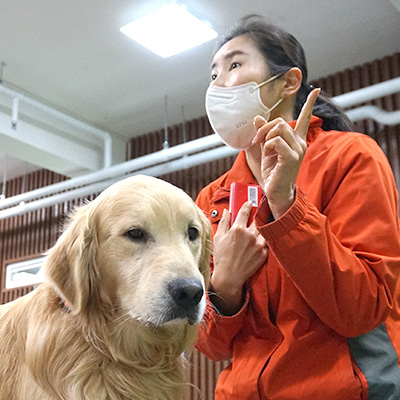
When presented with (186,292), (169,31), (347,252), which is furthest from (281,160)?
(169,31)

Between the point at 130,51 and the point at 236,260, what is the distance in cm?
486

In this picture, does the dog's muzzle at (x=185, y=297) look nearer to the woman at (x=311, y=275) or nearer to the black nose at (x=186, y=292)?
the black nose at (x=186, y=292)

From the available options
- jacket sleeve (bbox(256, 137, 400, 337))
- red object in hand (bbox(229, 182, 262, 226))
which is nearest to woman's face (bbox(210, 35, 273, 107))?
red object in hand (bbox(229, 182, 262, 226))

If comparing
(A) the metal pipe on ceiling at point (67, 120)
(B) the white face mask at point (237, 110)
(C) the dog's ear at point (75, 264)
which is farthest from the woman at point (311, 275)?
(A) the metal pipe on ceiling at point (67, 120)

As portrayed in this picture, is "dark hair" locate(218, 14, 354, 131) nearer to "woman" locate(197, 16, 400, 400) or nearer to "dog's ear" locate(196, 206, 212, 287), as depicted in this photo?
"woman" locate(197, 16, 400, 400)

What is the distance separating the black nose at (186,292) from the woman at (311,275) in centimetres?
22

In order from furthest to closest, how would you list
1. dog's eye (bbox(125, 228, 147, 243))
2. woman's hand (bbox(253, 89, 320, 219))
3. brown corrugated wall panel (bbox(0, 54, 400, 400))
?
1. brown corrugated wall panel (bbox(0, 54, 400, 400))
2. dog's eye (bbox(125, 228, 147, 243))
3. woman's hand (bbox(253, 89, 320, 219))

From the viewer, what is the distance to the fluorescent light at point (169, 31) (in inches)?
218

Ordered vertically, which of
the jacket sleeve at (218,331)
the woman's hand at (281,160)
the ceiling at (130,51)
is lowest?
the jacket sleeve at (218,331)

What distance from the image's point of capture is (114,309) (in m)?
1.77

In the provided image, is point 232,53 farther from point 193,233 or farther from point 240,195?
point 193,233

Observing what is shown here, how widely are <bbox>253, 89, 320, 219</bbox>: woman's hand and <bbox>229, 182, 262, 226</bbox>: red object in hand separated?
14.8 inches

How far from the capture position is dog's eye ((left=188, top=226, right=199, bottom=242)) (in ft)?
6.29

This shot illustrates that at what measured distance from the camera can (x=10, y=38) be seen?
20.0ft
